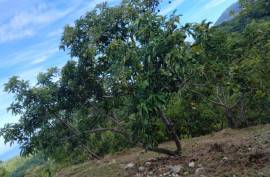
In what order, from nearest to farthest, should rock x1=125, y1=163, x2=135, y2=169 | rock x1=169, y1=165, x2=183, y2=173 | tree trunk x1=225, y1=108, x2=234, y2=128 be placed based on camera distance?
rock x1=169, y1=165, x2=183, y2=173
rock x1=125, y1=163, x2=135, y2=169
tree trunk x1=225, y1=108, x2=234, y2=128

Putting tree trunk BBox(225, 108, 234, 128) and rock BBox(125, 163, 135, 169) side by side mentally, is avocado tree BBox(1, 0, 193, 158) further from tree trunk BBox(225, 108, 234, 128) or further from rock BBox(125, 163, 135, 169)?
tree trunk BBox(225, 108, 234, 128)

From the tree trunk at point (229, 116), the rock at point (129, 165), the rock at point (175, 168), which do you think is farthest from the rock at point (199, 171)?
the tree trunk at point (229, 116)

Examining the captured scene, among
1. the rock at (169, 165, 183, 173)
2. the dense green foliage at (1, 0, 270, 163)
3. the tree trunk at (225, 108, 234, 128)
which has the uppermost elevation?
the dense green foliage at (1, 0, 270, 163)

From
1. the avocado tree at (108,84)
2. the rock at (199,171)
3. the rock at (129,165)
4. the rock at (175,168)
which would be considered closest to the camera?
the avocado tree at (108,84)

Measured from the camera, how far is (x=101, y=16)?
10664 mm

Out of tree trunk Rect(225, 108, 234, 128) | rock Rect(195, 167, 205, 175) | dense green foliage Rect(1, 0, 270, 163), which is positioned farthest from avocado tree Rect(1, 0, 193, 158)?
tree trunk Rect(225, 108, 234, 128)

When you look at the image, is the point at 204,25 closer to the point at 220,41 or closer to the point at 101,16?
the point at 220,41

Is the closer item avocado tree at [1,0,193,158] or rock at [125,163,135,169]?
avocado tree at [1,0,193,158]

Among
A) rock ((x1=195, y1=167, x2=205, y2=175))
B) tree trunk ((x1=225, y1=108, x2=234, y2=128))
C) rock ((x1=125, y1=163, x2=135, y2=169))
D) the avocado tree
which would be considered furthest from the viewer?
tree trunk ((x1=225, y1=108, x2=234, y2=128))

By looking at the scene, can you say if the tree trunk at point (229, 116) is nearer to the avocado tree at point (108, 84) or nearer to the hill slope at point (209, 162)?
the hill slope at point (209, 162)

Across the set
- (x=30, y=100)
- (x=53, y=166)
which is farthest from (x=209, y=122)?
(x=30, y=100)

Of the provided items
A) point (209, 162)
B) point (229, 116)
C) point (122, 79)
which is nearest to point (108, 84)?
point (122, 79)

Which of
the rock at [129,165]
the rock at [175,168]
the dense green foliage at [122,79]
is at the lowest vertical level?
the rock at [175,168]

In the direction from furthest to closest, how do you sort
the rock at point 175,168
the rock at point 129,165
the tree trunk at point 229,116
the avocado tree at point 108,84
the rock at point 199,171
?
the tree trunk at point 229,116 < the rock at point 129,165 < the rock at point 175,168 < the rock at point 199,171 < the avocado tree at point 108,84
